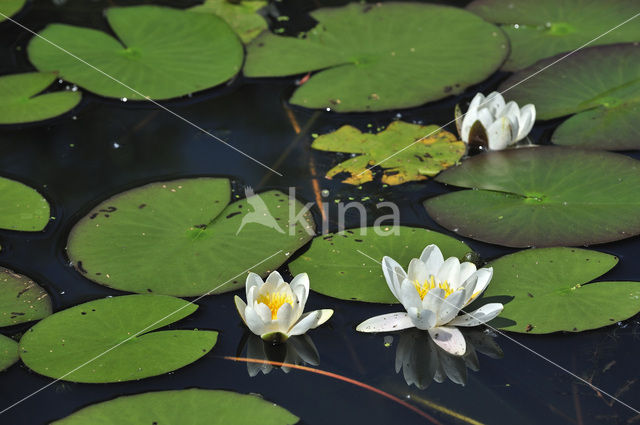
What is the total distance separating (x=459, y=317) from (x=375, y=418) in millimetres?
566

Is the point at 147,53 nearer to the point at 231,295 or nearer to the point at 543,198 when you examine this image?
the point at 231,295

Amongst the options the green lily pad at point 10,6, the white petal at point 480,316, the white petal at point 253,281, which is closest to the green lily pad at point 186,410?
the white petal at point 253,281

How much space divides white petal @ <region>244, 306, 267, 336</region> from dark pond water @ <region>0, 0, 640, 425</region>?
0.10 meters

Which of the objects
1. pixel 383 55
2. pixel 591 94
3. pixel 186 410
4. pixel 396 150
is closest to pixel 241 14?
pixel 383 55

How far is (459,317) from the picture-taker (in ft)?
9.16

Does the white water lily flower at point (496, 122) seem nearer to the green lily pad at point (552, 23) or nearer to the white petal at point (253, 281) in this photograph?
the green lily pad at point (552, 23)

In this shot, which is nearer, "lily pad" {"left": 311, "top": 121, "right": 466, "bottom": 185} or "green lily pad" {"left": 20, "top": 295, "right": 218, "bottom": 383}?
"green lily pad" {"left": 20, "top": 295, "right": 218, "bottom": 383}

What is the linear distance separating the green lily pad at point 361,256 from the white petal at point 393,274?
15 centimetres

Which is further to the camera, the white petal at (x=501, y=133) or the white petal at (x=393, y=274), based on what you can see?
the white petal at (x=501, y=133)

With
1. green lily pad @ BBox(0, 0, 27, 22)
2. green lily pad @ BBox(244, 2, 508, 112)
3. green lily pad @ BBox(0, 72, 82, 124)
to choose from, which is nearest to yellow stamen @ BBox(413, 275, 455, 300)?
green lily pad @ BBox(244, 2, 508, 112)

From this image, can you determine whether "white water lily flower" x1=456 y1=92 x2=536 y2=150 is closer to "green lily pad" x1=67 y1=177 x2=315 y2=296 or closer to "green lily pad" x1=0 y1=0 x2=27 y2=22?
"green lily pad" x1=67 y1=177 x2=315 y2=296

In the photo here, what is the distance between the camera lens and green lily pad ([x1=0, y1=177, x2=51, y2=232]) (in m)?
3.32

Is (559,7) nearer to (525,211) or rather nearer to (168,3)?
(525,211)

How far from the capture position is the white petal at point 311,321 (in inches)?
107
